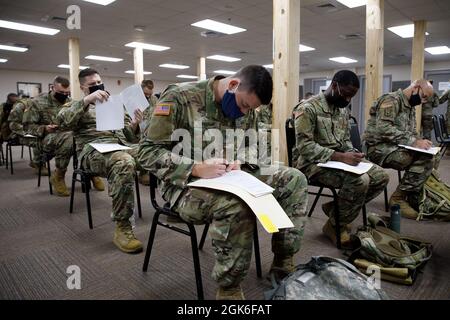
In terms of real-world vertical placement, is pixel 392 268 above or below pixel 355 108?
below

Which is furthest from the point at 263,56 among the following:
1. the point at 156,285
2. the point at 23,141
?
the point at 156,285

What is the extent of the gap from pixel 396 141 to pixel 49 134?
339 cm

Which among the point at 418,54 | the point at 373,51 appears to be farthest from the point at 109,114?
the point at 418,54

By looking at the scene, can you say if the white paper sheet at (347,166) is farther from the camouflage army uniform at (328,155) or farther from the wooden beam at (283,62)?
the wooden beam at (283,62)

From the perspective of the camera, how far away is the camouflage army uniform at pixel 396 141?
2.65 metres

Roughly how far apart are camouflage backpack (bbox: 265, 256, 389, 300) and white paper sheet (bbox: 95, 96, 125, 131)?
162cm

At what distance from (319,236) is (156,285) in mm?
1200

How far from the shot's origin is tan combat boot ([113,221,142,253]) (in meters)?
1.97

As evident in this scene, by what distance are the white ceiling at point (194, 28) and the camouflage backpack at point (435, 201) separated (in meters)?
3.49

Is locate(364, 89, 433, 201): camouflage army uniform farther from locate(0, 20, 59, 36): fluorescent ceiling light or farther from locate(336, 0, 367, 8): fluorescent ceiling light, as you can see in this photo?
locate(0, 20, 59, 36): fluorescent ceiling light

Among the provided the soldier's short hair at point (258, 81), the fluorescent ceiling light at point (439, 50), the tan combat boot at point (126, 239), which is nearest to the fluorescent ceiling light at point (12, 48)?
the tan combat boot at point (126, 239)

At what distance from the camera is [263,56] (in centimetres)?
974

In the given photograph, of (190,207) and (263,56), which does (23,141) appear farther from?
(263,56)

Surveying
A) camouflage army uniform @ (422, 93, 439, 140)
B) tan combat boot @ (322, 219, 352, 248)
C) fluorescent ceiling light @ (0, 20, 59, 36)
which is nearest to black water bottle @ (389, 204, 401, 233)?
tan combat boot @ (322, 219, 352, 248)
